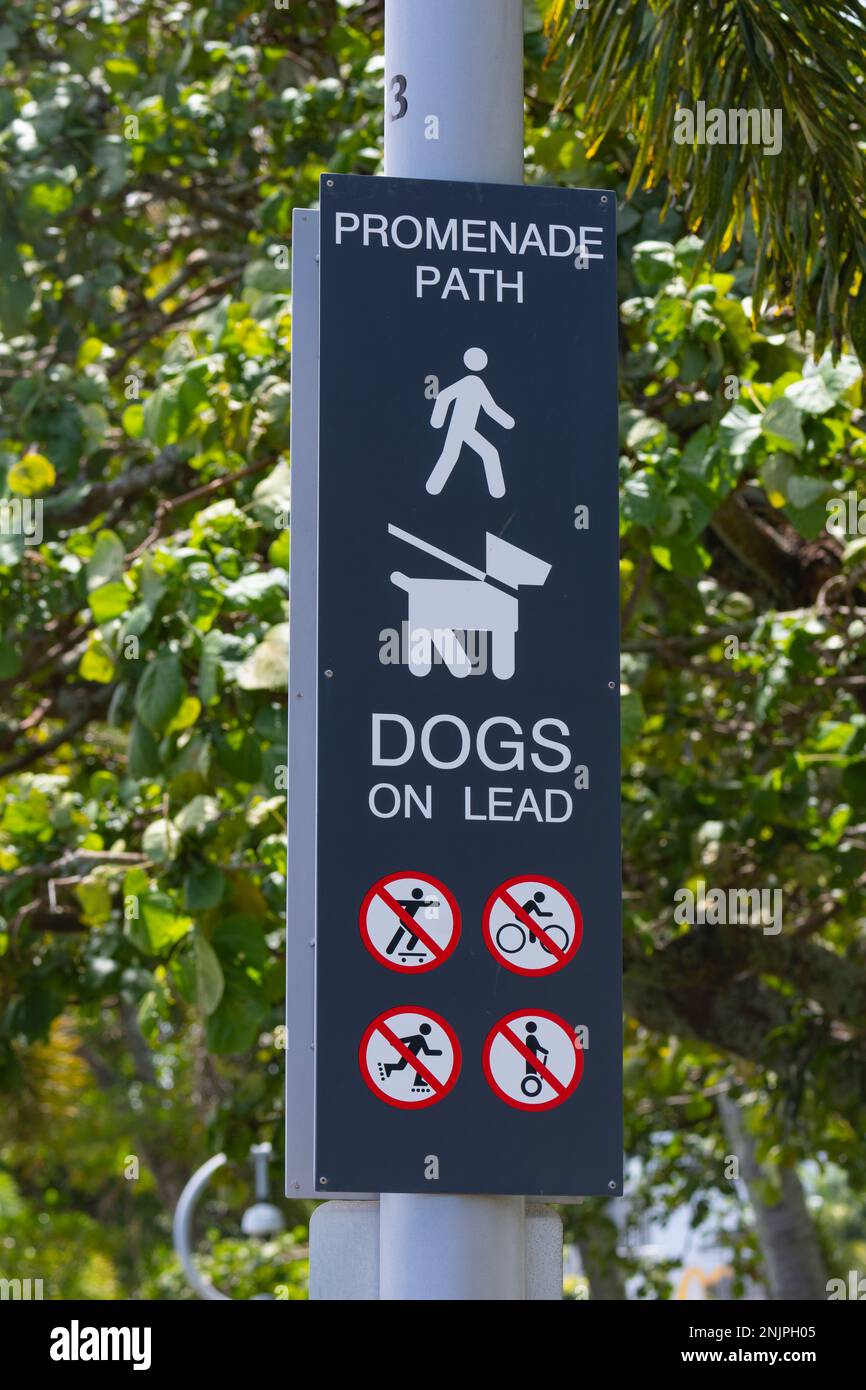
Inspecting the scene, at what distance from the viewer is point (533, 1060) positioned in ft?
8.80

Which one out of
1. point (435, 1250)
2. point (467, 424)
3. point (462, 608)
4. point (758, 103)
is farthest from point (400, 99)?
point (435, 1250)

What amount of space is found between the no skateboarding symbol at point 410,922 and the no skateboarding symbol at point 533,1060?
0.14 m

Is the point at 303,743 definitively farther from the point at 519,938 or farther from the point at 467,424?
the point at 467,424

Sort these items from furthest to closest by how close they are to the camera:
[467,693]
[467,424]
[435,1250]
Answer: [467,424]
[467,693]
[435,1250]

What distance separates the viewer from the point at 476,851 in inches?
108

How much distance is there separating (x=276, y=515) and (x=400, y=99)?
2.36 m

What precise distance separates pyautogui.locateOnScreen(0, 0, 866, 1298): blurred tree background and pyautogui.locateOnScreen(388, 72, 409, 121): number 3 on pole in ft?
3.77

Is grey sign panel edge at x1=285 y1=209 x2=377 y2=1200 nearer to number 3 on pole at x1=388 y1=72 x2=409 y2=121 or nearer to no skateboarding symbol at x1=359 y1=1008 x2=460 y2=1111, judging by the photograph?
no skateboarding symbol at x1=359 y1=1008 x2=460 y2=1111

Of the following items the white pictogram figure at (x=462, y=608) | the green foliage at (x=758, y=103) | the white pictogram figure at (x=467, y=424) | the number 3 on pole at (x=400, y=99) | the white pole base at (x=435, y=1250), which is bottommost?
the white pole base at (x=435, y=1250)

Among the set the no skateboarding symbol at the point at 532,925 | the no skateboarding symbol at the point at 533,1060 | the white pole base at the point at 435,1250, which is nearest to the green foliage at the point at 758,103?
the no skateboarding symbol at the point at 532,925

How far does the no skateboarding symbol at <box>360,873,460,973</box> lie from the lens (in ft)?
8.83

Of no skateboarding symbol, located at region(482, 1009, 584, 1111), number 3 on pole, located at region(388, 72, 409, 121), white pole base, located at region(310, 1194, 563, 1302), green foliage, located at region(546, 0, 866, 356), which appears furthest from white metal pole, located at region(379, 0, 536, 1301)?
white pole base, located at region(310, 1194, 563, 1302)

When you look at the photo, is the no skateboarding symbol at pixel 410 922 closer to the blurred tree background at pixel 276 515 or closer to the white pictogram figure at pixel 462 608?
the white pictogram figure at pixel 462 608

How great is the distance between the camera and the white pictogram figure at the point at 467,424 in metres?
2.87
